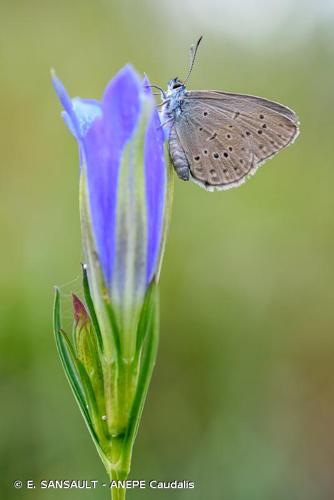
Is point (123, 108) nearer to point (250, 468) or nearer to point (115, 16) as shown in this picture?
point (250, 468)

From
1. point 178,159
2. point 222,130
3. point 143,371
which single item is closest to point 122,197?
point 143,371

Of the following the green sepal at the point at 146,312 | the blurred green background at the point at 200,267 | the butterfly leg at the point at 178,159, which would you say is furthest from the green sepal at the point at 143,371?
the blurred green background at the point at 200,267

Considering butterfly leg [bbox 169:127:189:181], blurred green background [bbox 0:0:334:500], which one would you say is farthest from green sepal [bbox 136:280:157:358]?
blurred green background [bbox 0:0:334:500]

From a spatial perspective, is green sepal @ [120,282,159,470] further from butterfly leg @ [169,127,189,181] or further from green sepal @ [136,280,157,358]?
butterfly leg @ [169,127,189,181]

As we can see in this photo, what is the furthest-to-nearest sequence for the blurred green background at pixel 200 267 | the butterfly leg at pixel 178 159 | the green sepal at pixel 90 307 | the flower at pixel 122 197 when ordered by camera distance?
the blurred green background at pixel 200 267
the butterfly leg at pixel 178 159
the green sepal at pixel 90 307
the flower at pixel 122 197

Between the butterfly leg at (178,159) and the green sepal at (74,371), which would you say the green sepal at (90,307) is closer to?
the green sepal at (74,371)
